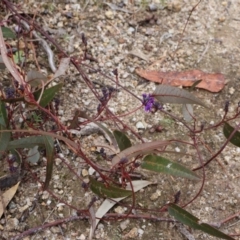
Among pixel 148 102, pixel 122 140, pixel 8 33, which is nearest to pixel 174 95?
pixel 148 102

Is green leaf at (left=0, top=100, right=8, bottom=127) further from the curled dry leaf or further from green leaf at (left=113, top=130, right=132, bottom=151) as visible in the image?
the curled dry leaf

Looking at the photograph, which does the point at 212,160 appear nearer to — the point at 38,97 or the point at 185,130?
the point at 185,130

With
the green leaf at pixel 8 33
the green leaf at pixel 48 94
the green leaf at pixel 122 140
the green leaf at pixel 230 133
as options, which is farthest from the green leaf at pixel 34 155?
the green leaf at pixel 230 133

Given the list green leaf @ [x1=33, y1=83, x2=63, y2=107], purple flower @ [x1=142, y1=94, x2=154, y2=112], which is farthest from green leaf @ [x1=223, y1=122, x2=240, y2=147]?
green leaf @ [x1=33, y1=83, x2=63, y2=107]

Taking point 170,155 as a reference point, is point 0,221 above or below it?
below

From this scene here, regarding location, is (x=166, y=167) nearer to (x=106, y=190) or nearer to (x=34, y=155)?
(x=106, y=190)

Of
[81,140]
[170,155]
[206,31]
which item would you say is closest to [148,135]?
[170,155]
